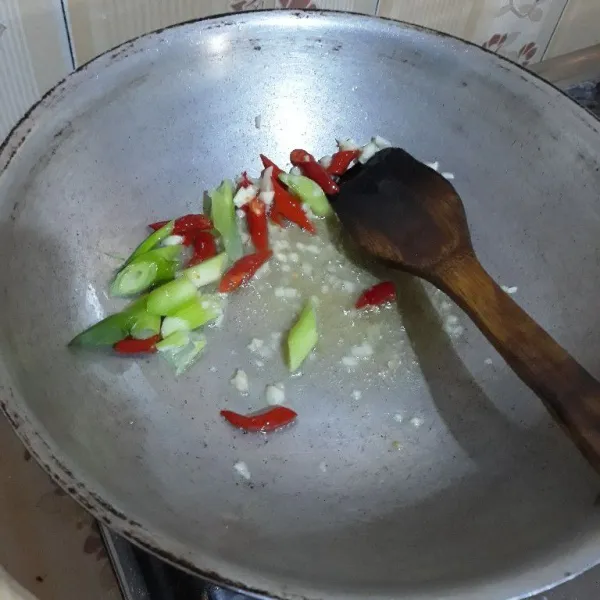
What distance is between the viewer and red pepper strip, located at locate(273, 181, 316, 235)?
0.89 m

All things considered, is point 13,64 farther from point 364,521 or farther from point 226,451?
point 364,521

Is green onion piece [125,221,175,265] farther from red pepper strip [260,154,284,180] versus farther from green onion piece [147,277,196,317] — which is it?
red pepper strip [260,154,284,180]

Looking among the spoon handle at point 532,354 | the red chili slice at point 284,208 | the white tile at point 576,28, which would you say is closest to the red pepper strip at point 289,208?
the red chili slice at point 284,208

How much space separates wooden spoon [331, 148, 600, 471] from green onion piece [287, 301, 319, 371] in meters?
0.12

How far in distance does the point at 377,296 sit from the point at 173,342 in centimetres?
26

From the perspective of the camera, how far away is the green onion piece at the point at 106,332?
27.6 inches

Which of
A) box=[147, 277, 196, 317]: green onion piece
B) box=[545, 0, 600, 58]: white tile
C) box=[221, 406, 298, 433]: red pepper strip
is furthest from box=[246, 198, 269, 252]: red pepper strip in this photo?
box=[545, 0, 600, 58]: white tile

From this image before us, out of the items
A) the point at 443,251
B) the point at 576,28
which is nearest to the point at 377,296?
the point at 443,251

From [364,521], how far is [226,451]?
0.53 ft

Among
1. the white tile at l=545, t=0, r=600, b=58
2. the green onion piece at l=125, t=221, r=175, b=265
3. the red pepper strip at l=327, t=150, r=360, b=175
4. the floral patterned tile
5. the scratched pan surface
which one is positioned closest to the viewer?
the scratched pan surface

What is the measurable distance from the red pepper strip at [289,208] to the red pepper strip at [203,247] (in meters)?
0.10

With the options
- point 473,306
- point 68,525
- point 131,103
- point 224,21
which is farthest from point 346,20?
point 68,525

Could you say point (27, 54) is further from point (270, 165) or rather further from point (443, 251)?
point (443, 251)

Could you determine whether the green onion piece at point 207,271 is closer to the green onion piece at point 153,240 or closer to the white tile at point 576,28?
the green onion piece at point 153,240
